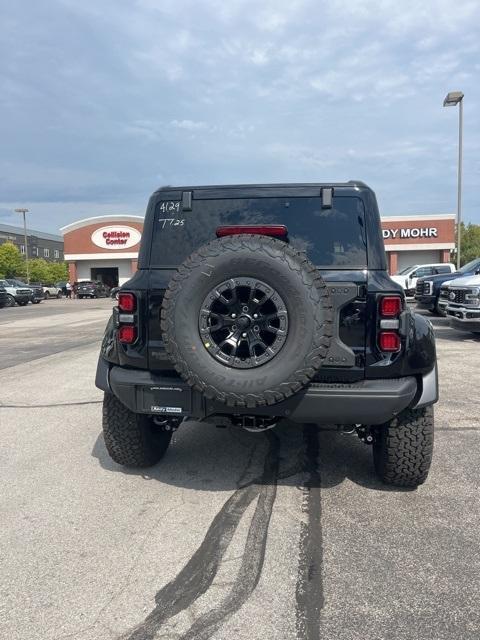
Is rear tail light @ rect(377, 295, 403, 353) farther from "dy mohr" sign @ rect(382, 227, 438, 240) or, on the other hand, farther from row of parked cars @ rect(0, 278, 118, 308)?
"dy mohr" sign @ rect(382, 227, 438, 240)

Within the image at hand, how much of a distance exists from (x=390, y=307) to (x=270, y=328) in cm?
78

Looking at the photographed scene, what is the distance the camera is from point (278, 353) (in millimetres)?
2922

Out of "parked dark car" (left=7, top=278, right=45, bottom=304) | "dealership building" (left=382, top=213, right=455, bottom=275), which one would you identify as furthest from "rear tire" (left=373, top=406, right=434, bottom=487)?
"dealership building" (left=382, top=213, right=455, bottom=275)

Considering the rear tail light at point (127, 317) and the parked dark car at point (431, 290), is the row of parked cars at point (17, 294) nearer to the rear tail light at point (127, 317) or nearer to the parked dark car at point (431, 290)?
the parked dark car at point (431, 290)

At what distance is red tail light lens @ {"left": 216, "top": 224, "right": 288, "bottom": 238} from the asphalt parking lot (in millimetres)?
1791

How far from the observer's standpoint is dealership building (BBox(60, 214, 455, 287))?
4084cm

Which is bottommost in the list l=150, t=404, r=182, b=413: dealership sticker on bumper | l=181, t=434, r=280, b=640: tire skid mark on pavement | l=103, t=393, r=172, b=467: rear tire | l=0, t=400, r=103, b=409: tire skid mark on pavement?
l=181, t=434, r=280, b=640: tire skid mark on pavement

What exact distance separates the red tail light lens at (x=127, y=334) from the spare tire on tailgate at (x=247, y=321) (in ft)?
1.43

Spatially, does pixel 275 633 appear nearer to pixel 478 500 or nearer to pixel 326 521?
pixel 326 521

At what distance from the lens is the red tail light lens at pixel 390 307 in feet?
10.3

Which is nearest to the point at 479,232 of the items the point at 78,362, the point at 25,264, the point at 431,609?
the point at 25,264

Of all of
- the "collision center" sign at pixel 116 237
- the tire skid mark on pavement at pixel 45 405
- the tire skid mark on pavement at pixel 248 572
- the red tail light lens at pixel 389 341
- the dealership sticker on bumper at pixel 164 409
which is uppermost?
the "collision center" sign at pixel 116 237

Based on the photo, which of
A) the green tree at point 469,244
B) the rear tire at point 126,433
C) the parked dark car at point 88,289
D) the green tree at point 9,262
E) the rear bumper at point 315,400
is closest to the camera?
the rear bumper at point 315,400

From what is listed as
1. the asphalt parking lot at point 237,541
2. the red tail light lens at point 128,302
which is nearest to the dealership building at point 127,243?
the asphalt parking lot at point 237,541
